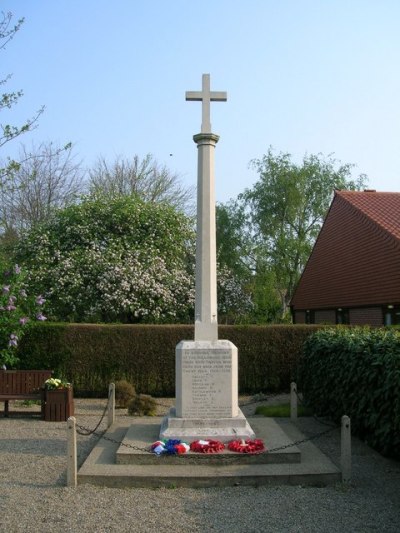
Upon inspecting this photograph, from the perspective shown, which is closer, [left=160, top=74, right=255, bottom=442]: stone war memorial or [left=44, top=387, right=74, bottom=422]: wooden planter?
[left=160, top=74, right=255, bottom=442]: stone war memorial

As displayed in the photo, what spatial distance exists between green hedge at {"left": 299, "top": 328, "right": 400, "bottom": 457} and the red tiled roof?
7299 millimetres

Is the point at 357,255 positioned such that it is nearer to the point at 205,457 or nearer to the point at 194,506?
the point at 205,457

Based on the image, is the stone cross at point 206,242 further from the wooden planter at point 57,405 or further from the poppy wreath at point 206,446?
the wooden planter at point 57,405

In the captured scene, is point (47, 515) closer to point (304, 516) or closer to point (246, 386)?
point (304, 516)

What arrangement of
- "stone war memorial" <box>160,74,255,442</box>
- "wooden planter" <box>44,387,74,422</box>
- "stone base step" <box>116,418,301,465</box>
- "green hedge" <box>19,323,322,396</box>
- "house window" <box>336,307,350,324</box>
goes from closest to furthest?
"stone base step" <box>116,418,301,465</box>
"stone war memorial" <box>160,74,255,442</box>
"wooden planter" <box>44,387,74,422</box>
"green hedge" <box>19,323,322,396</box>
"house window" <box>336,307,350,324</box>

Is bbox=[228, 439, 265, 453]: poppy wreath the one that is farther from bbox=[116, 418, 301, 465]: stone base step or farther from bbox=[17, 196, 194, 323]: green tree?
bbox=[17, 196, 194, 323]: green tree

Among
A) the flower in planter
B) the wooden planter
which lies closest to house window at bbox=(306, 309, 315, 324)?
the flower in planter

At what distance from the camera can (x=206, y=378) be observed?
838 centimetres

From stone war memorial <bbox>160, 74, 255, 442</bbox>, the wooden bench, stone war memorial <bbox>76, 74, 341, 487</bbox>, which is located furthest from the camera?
the wooden bench

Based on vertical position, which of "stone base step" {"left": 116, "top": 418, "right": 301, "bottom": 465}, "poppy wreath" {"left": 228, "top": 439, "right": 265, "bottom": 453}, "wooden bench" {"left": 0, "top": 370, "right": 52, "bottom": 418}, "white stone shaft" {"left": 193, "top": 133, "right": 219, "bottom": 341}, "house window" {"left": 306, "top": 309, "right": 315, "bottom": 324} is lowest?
"stone base step" {"left": 116, "top": 418, "right": 301, "bottom": 465}

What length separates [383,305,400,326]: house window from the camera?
724 inches

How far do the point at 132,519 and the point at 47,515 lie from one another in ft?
2.73

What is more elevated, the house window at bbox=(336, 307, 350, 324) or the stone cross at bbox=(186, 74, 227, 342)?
the stone cross at bbox=(186, 74, 227, 342)

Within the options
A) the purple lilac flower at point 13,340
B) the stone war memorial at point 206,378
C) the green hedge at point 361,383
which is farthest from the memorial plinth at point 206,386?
the purple lilac flower at point 13,340
